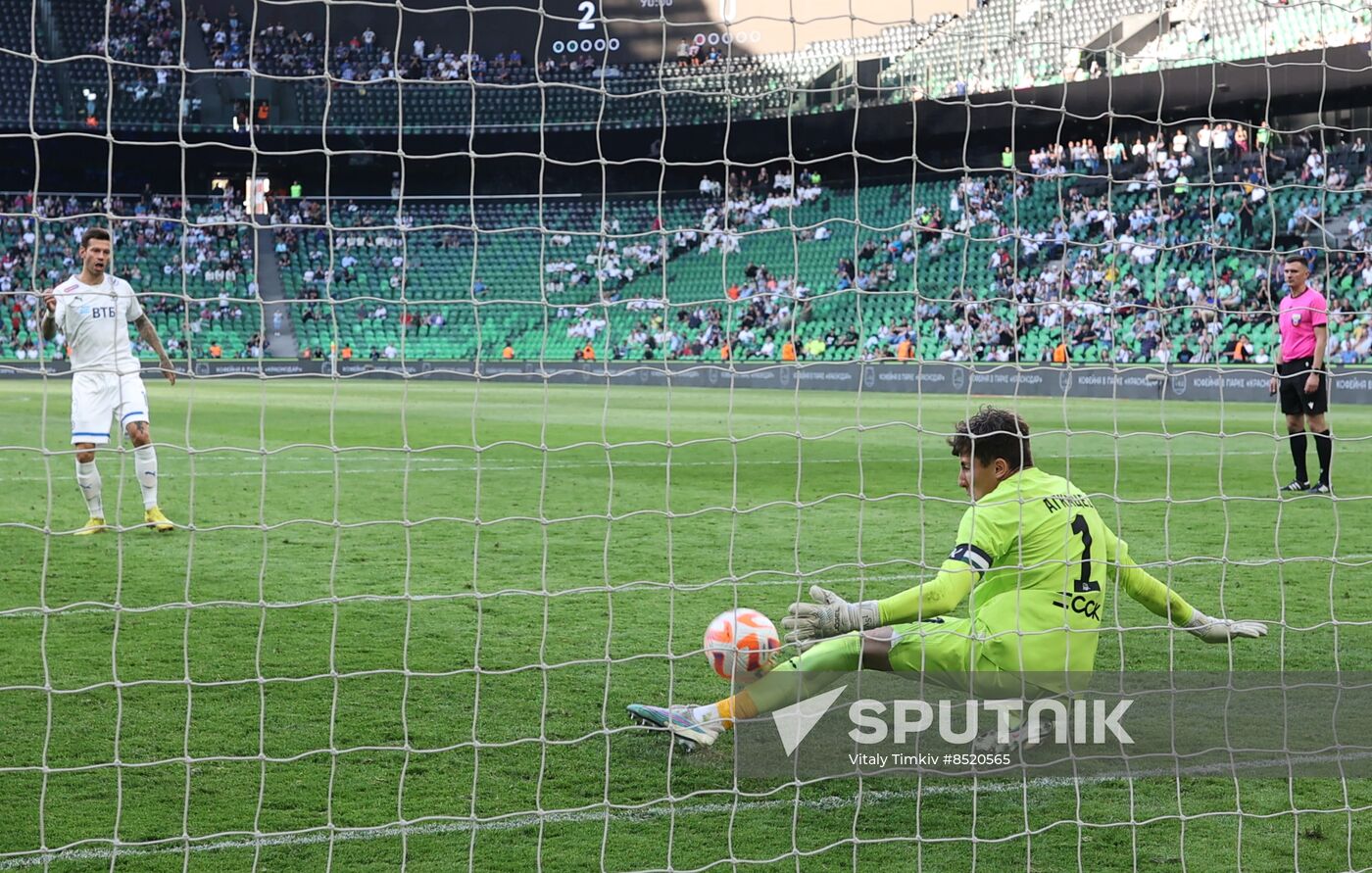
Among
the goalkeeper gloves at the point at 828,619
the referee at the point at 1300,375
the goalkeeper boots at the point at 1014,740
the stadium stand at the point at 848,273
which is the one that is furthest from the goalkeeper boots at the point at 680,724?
the stadium stand at the point at 848,273

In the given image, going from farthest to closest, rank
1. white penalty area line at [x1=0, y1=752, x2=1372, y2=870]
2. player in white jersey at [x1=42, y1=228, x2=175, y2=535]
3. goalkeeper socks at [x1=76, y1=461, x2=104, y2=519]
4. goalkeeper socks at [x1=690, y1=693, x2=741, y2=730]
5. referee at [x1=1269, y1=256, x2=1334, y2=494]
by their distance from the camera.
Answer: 1. referee at [x1=1269, y1=256, x2=1334, y2=494]
2. goalkeeper socks at [x1=76, y1=461, x2=104, y2=519]
3. player in white jersey at [x1=42, y1=228, x2=175, y2=535]
4. goalkeeper socks at [x1=690, y1=693, x2=741, y2=730]
5. white penalty area line at [x1=0, y1=752, x2=1372, y2=870]

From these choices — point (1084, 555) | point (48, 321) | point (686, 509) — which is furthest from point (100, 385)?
point (1084, 555)

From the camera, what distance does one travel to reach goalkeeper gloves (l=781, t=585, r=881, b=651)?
12.6 feet

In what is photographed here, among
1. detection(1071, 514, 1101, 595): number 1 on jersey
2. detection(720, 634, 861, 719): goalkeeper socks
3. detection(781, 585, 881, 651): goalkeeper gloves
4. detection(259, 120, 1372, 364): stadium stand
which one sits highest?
detection(259, 120, 1372, 364): stadium stand

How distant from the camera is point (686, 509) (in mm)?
10289

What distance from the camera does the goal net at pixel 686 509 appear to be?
374 centimetres

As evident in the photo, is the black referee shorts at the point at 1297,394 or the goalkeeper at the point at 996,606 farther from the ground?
the black referee shorts at the point at 1297,394

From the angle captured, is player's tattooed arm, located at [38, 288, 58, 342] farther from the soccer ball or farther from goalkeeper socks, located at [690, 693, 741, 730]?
goalkeeper socks, located at [690, 693, 741, 730]

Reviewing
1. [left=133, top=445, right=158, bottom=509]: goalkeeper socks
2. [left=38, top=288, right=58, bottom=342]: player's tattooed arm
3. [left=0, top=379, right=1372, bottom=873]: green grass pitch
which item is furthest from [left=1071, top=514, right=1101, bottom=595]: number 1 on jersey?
[left=133, top=445, right=158, bottom=509]: goalkeeper socks

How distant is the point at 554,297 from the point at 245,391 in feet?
44.5

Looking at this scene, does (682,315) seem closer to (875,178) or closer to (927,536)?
(875,178)

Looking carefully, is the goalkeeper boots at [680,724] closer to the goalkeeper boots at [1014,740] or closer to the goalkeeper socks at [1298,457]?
the goalkeeper boots at [1014,740]

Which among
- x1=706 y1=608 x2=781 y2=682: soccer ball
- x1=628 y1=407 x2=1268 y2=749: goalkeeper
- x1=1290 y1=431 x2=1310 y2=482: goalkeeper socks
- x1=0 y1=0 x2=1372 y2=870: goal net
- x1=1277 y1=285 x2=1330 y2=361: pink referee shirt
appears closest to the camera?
x1=0 y1=0 x2=1372 y2=870: goal net

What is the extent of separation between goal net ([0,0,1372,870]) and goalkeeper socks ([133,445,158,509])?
2.1 inches
